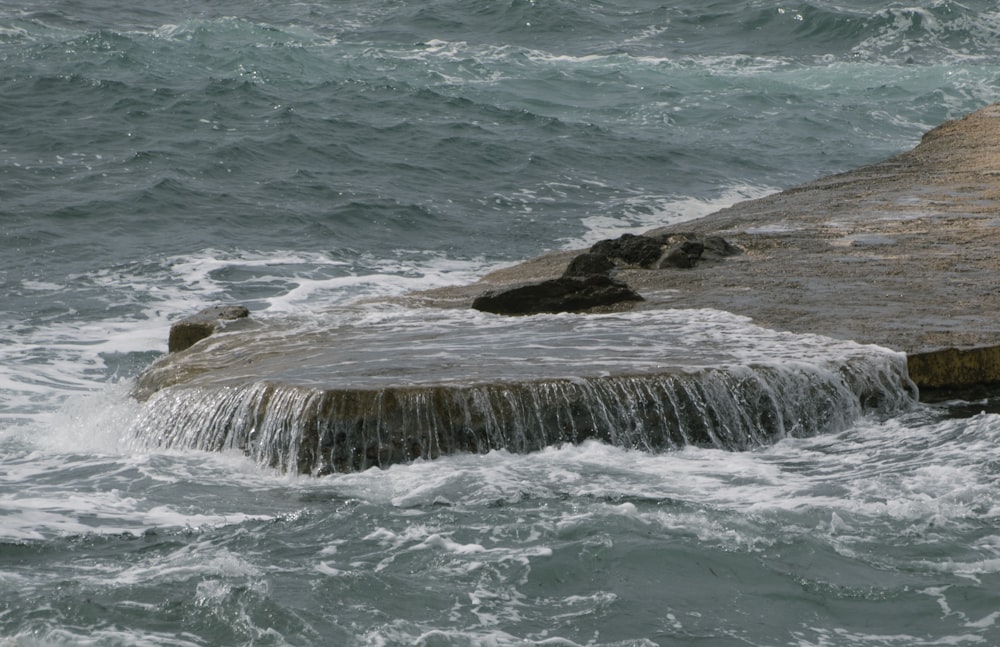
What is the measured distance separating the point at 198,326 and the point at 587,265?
2741mm

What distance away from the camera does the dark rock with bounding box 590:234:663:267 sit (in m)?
10.3

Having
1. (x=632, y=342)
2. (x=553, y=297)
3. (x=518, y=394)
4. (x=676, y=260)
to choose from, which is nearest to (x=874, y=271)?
(x=676, y=260)

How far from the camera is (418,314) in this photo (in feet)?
29.7

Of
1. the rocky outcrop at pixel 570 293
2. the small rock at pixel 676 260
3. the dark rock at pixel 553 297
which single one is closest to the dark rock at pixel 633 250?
the small rock at pixel 676 260

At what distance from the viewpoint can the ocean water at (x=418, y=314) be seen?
5.20m

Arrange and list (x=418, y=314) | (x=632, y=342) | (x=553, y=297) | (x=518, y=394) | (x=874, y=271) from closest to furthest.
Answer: (x=518, y=394) → (x=632, y=342) → (x=553, y=297) → (x=418, y=314) → (x=874, y=271)

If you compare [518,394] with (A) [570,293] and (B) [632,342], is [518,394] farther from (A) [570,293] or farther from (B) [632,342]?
(A) [570,293]

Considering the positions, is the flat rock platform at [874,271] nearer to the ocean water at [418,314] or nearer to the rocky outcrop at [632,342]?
the rocky outcrop at [632,342]

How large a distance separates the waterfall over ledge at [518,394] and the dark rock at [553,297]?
76 centimetres

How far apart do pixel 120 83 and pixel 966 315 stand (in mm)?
17507

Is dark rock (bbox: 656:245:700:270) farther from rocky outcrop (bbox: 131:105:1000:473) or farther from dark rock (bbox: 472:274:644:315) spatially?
dark rock (bbox: 472:274:644:315)

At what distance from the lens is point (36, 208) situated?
15.0 m

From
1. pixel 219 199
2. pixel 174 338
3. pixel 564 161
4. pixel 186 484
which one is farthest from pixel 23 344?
pixel 564 161

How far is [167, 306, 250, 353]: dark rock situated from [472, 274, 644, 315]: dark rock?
1.69 metres
